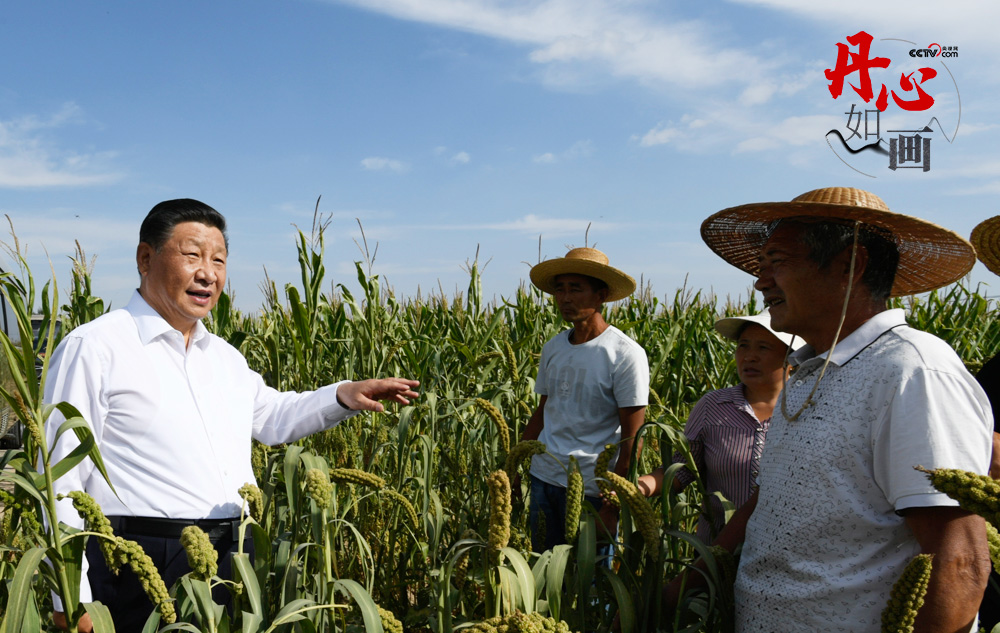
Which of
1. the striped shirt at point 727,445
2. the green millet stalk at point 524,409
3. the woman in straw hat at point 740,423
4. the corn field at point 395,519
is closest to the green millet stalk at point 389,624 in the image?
the corn field at point 395,519

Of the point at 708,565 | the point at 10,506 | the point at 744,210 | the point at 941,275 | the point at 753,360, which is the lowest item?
the point at 708,565

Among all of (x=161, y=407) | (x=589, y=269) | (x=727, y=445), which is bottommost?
(x=727, y=445)

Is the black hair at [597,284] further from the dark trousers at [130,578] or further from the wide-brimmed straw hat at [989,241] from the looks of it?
the dark trousers at [130,578]

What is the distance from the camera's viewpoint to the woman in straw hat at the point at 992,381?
167 centimetres

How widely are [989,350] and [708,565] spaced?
6216 mm

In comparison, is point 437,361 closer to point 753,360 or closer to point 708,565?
point 753,360

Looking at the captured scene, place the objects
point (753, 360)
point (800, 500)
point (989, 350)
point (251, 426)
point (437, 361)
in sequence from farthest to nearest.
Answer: point (989, 350) → point (437, 361) → point (753, 360) → point (251, 426) → point (800, 500)

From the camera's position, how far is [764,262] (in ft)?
5.34

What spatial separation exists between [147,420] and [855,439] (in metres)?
1.68

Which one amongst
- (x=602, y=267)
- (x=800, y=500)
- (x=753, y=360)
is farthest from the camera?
(x=602, y=267)

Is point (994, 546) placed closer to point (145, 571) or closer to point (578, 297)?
point (145, 571)

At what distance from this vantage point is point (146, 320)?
1.99m

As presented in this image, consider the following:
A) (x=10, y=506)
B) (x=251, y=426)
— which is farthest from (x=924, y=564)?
(x=251, y=426)

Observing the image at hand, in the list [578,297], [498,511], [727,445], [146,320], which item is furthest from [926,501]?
[578,297]
